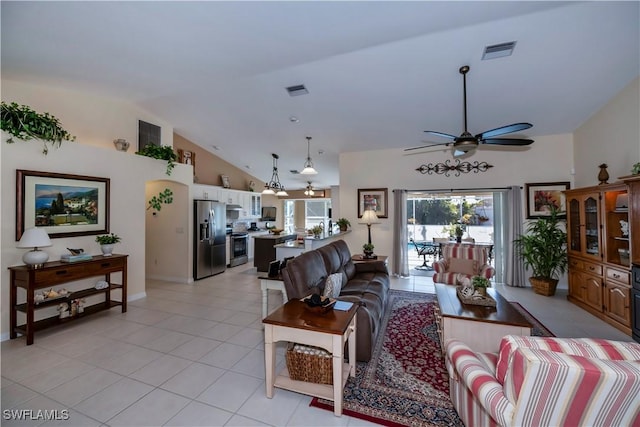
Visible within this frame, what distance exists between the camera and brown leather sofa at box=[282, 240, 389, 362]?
8.64 ft

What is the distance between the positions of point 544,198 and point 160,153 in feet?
24.3

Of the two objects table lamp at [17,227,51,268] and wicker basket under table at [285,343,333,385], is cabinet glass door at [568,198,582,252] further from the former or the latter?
table lamp at [17,227,51,268]

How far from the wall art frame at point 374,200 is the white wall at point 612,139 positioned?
3524 mm

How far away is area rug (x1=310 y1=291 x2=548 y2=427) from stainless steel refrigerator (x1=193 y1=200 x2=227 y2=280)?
14.3ft

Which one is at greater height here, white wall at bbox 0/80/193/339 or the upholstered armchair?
white wall at bbox 0/80/193/339

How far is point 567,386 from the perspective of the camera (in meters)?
1.06

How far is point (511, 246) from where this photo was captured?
5.34m

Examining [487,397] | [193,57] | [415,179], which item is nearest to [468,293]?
[487,397]

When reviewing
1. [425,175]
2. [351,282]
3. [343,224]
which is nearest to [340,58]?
[351,282]

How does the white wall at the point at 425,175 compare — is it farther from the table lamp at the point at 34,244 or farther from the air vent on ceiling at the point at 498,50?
the table lamp at the point at 34,244

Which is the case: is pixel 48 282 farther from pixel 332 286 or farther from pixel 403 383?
pixel 403 383

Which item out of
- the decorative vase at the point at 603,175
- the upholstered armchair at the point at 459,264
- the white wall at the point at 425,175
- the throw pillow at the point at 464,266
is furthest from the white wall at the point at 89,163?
the decorative vase at the point at 603,175

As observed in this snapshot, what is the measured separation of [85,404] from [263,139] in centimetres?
527

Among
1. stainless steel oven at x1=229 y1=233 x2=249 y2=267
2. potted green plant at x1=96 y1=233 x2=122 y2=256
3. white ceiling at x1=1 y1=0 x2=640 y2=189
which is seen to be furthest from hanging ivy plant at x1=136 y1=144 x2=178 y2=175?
stainless steel oven at x1=229 y1=233 x2=249 y2=267
